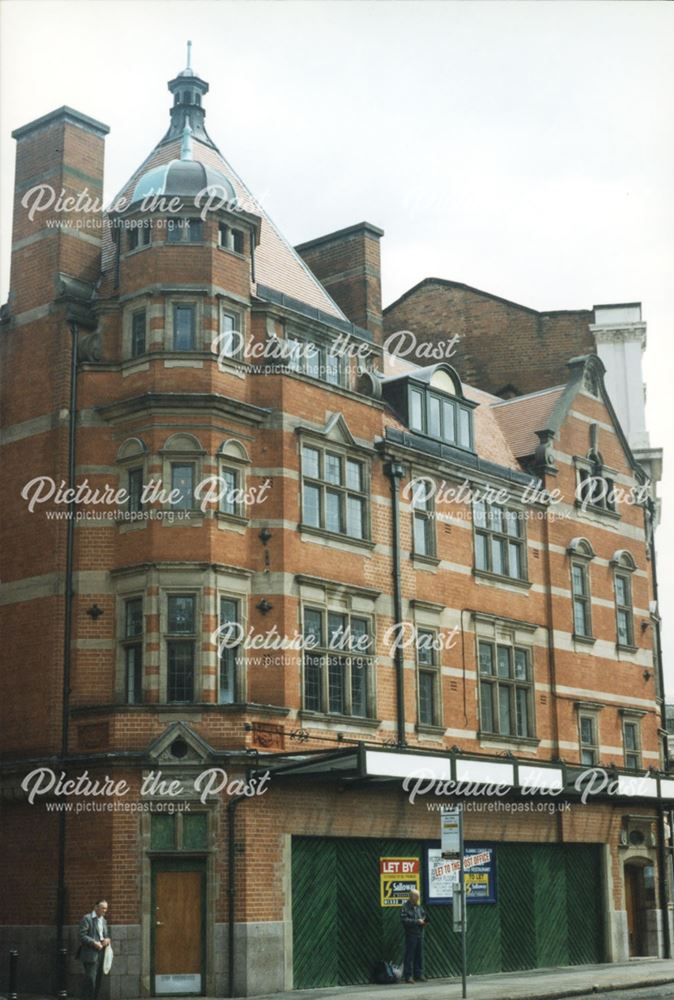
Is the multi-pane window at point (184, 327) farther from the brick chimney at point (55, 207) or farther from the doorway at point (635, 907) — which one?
the doorway at point (635, 907)

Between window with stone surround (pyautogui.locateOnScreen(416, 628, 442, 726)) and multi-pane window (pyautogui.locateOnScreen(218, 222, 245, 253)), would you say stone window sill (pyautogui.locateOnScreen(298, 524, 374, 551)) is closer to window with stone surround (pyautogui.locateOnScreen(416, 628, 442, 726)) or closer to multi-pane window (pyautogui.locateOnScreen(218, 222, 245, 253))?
window with stone surround (pyautogui.locateOnScreen(416, 628, 442, 726))

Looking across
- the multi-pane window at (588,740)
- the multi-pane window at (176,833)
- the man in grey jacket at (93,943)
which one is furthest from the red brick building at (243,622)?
the man in grey jacket at (93,943)

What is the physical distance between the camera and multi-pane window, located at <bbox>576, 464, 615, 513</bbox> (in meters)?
37.7

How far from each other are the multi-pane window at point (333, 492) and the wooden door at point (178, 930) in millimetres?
7388

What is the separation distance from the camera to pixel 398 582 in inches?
1201

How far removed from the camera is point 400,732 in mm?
29703

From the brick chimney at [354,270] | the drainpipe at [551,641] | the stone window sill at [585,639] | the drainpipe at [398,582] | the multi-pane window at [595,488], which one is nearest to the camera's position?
the drainpipe at [398,582]

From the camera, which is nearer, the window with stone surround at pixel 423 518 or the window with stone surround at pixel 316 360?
the window with stone surround at pixel 316 360

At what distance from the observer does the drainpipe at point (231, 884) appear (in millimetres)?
24781

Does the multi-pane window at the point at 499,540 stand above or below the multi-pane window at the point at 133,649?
above

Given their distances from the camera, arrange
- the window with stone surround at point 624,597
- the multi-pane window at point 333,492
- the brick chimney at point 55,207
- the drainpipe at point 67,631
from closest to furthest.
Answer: the drainpipe at point 67,631, the multi-pane window at point 333,492, the brick chimney at point 55,207, the window with stone surround at point 624,597

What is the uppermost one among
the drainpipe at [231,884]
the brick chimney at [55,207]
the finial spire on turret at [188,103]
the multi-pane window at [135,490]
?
the finial spire on turret at [188,103]

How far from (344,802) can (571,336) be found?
2131 cm

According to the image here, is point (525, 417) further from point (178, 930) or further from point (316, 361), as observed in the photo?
point (178, 930)
